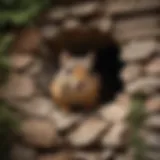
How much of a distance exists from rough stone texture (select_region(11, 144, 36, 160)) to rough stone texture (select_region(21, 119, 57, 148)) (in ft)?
0.10

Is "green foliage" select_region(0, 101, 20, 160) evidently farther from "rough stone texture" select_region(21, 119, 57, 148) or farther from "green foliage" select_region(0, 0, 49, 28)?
"green foliage" select_region(0, 0, 49, 28)

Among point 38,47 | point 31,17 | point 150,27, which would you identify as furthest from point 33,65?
point 150,27

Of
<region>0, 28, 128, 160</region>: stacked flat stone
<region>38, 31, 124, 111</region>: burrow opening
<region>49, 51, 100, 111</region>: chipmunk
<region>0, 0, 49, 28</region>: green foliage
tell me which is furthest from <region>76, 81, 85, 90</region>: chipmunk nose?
<region>0, 0, 49, 28</region>: green foliage

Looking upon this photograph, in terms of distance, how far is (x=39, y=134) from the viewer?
5.91 ft

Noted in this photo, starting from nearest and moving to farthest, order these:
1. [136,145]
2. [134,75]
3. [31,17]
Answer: [136,145]
[134,75]
[31,17]

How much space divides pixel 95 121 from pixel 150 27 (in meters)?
0.42

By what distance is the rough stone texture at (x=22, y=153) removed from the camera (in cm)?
179

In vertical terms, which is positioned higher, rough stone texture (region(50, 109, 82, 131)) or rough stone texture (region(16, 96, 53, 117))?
rough stone texture (region(16, 96, 53, 117))

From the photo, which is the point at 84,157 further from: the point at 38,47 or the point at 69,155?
the point at 38,47

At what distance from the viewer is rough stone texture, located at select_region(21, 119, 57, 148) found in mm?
1791

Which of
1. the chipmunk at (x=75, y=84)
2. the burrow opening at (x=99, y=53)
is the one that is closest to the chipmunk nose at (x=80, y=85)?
the chipmunk at (x=75, y=84)

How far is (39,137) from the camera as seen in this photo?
1.80 m

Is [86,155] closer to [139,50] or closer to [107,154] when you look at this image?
[107,154]

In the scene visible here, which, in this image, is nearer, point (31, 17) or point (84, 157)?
point (84, 157)
